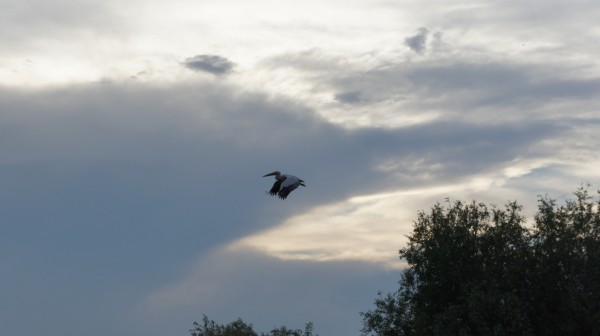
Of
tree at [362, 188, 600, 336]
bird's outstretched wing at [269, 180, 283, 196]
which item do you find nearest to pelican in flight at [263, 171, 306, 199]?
bird's outstretched wing at [269, 180, 283, 196]

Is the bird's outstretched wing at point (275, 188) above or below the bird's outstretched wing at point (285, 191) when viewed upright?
above

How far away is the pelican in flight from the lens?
134ft

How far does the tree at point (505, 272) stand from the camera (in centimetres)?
5206

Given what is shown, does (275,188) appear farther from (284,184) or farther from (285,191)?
(285,191)

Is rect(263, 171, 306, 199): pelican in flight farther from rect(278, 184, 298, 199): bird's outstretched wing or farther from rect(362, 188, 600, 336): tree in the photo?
rect(362, 188, 600, 336): tree

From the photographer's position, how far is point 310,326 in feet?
312

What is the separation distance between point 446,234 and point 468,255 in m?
1.93

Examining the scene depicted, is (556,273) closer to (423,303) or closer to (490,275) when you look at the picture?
(490,275)

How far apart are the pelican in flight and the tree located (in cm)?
1541

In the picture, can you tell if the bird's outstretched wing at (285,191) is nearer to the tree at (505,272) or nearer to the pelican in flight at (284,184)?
the pelican in flight at (284,184)

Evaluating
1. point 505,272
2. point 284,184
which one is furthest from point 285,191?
point 505,272

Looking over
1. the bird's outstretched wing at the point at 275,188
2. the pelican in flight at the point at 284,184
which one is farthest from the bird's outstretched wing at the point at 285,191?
the bird's outstretched wing at the point at 275,188

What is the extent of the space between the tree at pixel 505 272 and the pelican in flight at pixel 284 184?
50.6 feet

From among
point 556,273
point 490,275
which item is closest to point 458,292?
point 490,275
